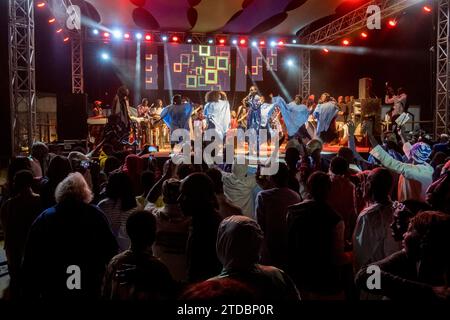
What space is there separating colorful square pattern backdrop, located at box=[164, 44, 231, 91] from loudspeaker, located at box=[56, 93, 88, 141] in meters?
6.82

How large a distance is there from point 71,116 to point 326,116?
6.84 metres

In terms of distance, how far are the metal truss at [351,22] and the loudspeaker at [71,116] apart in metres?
8.71

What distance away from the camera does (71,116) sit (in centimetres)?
1176

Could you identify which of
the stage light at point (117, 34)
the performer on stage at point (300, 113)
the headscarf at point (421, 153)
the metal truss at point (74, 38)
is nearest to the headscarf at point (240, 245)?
the headscarf at point (421, 153)

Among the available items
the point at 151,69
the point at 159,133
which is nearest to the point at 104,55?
the point at 151,69

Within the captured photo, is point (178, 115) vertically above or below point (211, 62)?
below

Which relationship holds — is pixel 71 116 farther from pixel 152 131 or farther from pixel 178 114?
pixel 178 114

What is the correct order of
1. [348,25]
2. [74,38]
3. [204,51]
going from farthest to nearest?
[204,51], [74,38], [348,25]

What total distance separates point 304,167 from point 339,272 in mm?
1922

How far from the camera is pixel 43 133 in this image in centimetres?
1556

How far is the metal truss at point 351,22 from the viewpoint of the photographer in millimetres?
11602

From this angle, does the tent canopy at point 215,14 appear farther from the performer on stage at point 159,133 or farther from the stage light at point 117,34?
the performer on stage at point 159,133
